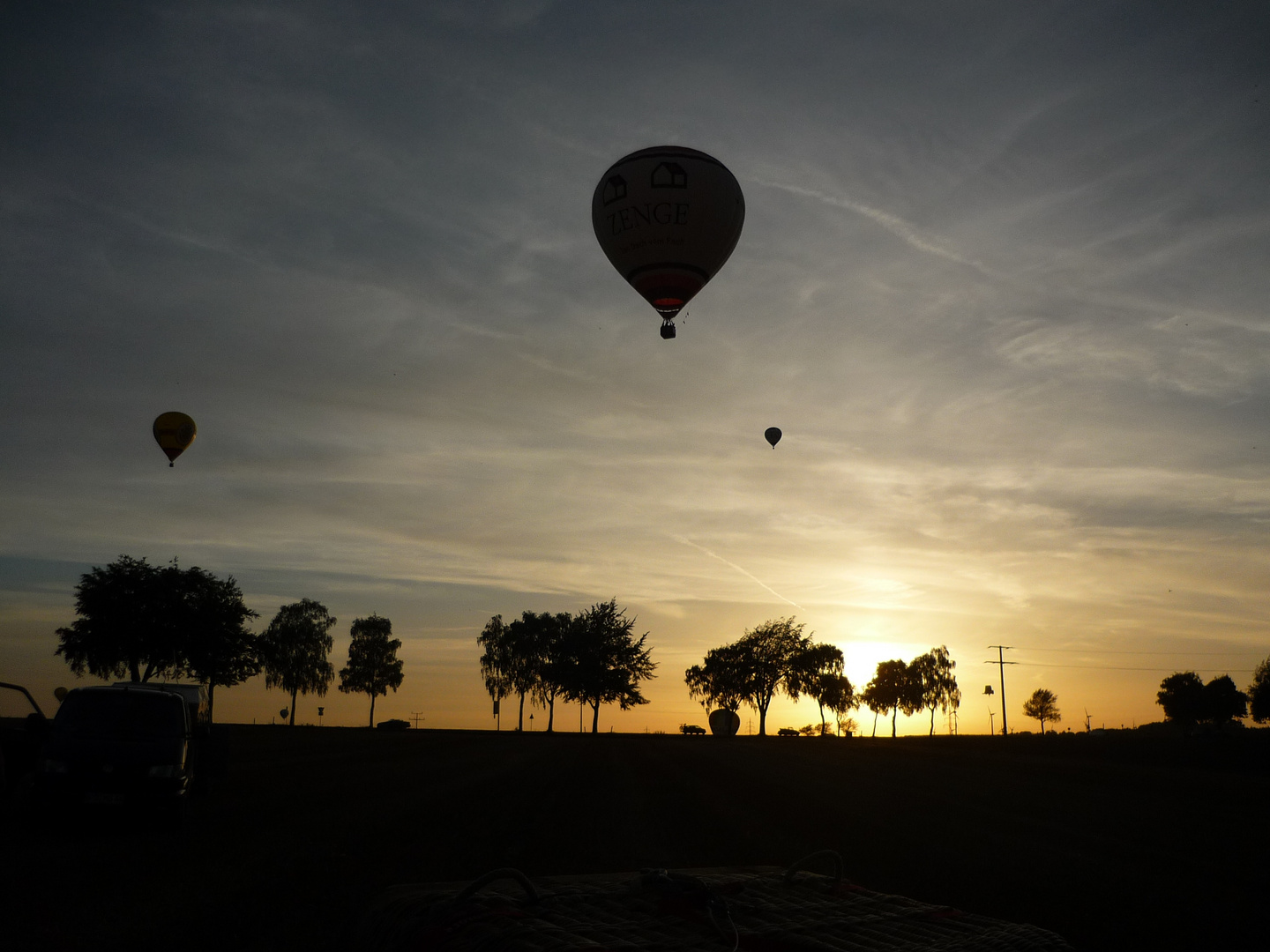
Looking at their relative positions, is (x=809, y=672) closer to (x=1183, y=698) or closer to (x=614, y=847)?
(x=1183, y=698)

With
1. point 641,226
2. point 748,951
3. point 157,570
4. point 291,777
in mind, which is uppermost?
point 641,226

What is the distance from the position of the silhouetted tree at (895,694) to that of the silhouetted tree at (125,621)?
10300 cm

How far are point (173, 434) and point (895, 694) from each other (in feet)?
377

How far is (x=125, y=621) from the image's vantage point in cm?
5881

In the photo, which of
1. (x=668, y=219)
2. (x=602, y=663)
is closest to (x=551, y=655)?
(x=602, y=663)

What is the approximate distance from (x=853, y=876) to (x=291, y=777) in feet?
60.6

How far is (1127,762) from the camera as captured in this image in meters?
40.2

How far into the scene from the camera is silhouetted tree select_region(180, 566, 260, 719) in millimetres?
60162

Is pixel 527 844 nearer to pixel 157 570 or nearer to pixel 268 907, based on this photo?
pixel 268 907

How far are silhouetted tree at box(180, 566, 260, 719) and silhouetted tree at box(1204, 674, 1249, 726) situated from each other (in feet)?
475

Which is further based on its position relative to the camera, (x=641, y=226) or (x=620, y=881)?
(x=641, y=226)

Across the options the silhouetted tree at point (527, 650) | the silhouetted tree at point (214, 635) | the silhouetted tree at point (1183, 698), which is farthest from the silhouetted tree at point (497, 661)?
the silhouetted tree at point (1183, 698)

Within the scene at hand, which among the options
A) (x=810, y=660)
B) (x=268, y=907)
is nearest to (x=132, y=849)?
(x=268, y=907)

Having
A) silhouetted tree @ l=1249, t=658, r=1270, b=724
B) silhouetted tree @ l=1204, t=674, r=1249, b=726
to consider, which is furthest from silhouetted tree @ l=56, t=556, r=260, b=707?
silhouetted tree @ l=1204, t=674, r=1249, b=726
